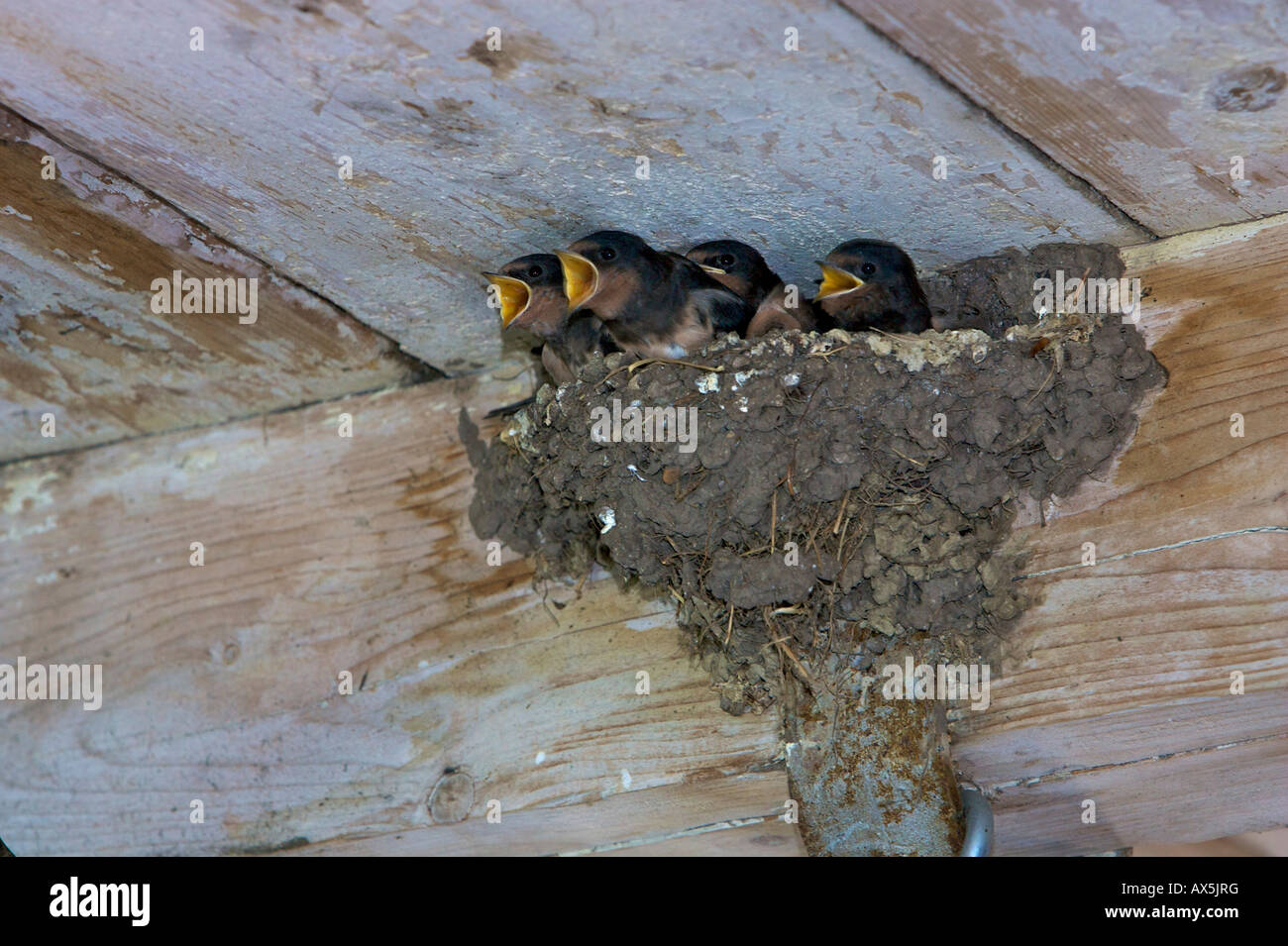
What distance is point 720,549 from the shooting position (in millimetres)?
2711

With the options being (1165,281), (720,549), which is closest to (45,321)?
(720,549)

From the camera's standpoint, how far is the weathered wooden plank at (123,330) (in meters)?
2.72

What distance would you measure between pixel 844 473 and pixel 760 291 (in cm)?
57

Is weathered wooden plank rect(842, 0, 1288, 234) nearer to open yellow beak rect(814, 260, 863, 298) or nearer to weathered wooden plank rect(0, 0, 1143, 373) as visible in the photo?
weathered wooden plank rect(0, 0, 1143, 373)

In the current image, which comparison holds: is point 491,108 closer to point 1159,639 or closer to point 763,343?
point 763,343

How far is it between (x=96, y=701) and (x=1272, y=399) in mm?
2783

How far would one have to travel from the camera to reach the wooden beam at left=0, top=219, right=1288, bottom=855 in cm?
239

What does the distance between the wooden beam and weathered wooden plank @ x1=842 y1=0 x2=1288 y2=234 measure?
27 cm

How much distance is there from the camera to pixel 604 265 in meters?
2.81

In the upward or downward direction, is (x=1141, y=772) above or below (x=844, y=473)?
below

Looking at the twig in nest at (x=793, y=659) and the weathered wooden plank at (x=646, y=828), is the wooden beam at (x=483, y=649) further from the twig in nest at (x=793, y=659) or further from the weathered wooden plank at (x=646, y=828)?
the twig in nest at (x=793, y=659)
